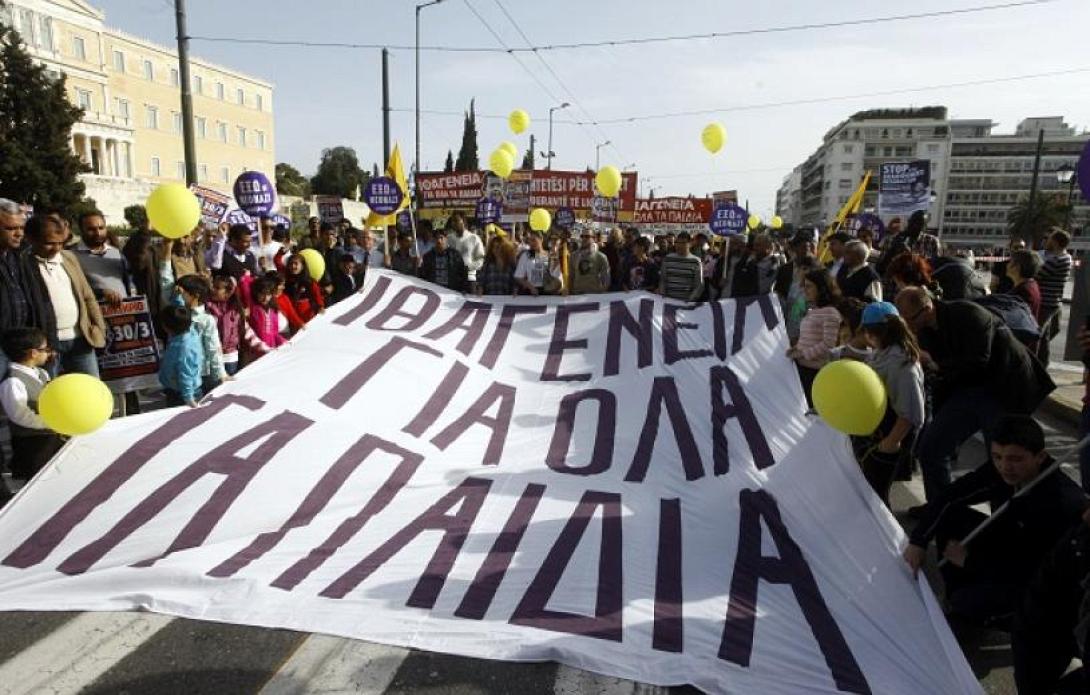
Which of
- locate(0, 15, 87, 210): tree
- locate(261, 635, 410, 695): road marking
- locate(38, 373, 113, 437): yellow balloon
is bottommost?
locate(261, 635, 410, 695): road marking

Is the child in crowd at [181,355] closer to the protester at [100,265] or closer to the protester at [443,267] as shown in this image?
the protester at [100,265]

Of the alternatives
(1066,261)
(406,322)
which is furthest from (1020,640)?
(1066,261)

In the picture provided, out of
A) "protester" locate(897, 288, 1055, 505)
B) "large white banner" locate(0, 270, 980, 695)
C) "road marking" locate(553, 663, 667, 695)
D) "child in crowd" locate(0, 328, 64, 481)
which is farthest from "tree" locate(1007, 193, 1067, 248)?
"child in crowd" locate(0, 328, 64, 481)

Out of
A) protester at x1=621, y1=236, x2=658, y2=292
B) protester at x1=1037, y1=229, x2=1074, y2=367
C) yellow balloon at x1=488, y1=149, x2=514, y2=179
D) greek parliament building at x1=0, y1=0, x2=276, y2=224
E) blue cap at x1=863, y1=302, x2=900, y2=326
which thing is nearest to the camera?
blue cap at x1=863, y1=302, x2=900, y2=326

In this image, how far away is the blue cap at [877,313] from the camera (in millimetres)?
4273

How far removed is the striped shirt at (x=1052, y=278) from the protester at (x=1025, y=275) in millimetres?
1102

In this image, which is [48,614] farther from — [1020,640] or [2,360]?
[1020,640]

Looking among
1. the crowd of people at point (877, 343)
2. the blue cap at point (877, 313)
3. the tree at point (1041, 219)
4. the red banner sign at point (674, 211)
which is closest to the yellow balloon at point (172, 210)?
the crowd of people at point (877, 343)

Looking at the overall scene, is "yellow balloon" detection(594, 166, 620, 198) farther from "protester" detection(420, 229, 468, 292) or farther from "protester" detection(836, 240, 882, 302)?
"protester" detection(836, 240, 882, 302)

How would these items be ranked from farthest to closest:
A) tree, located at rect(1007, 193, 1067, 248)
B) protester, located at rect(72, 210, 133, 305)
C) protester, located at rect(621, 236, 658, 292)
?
tree, located at rect(1007, 193, 1067, 248) → protester, located at rect(621, 236, 658, 292) → protester, located at rect(72, 210, 133, 305)

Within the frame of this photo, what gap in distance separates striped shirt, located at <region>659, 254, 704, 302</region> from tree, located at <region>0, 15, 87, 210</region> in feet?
130

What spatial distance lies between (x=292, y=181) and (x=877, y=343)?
329 feet

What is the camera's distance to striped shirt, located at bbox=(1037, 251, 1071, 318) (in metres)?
7.99

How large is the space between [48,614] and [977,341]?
5.37 metres
